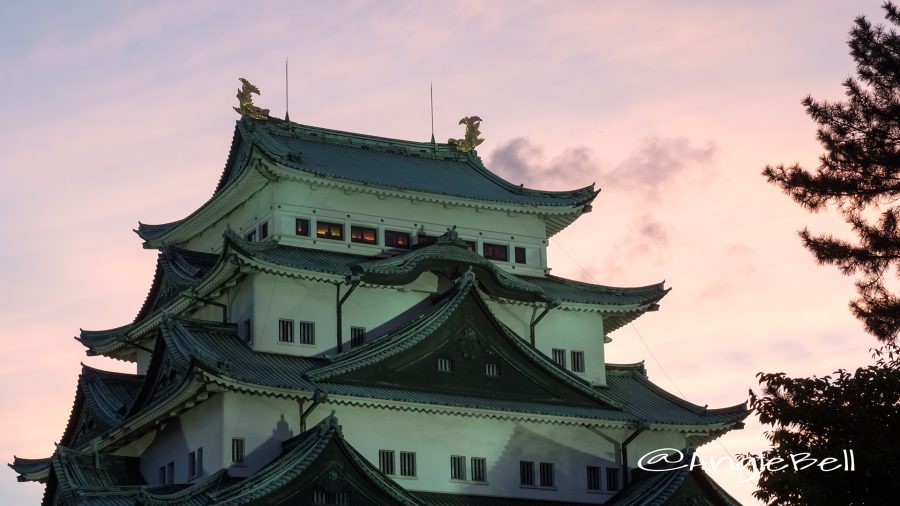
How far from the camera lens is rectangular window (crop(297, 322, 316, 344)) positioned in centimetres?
5127

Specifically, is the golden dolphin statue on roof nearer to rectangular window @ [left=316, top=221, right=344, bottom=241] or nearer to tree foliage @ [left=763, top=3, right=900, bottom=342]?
rectangular window @ [left=316, top=221, right=344, bottom=241]

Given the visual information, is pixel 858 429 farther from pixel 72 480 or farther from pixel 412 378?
pixel 72 480

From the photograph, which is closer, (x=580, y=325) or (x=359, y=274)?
(x=359, y=274)

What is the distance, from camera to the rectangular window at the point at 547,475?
5219 cm

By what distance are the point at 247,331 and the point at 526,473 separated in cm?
1072

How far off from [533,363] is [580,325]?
508 centimetres

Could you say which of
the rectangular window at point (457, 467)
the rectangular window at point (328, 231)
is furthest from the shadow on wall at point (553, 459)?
the rectangular window at point (328, 231)

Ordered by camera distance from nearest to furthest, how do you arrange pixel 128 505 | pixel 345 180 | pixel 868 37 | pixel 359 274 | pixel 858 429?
pixel 858 429 < pixel 868 37 < pixel 128 505 < pixel 359 274 < pixel 345 180

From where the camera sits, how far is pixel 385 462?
4941cm

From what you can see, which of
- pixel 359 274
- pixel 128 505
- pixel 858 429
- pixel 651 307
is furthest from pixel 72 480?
pixel 858 429

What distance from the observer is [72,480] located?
164 feet

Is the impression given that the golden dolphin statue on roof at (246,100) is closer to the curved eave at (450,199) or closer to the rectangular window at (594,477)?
the curved eave at (450,199)

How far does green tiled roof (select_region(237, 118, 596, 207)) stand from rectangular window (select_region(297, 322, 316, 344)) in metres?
6.36

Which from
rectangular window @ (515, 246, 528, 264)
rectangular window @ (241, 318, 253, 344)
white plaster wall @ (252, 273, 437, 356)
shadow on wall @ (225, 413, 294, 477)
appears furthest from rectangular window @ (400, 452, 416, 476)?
rectangular window @ (515, 246, 528, 264)
